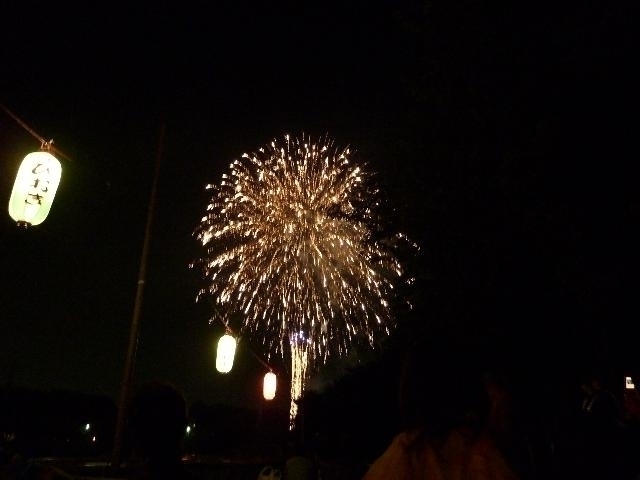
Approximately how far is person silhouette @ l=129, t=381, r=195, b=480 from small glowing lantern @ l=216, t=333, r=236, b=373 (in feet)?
55.8

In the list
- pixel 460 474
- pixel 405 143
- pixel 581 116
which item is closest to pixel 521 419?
pixel 460 474

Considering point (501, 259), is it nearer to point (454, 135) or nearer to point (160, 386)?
point (454, 135)

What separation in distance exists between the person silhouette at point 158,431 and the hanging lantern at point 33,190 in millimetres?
8031

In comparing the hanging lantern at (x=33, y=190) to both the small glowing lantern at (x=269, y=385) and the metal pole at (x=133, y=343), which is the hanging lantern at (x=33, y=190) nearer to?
the metal pole at (x=133, y=343)

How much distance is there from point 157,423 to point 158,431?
1.3 inches

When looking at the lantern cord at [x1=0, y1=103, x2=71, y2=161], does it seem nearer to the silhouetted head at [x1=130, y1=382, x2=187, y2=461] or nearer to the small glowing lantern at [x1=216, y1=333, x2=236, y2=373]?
the silhouetted head at [x1=130, y1=382, x2=187, y2=461]

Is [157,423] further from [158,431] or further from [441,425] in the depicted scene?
[441,425]

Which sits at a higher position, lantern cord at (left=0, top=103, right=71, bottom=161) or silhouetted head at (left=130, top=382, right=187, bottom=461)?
lantern cord at (left=0, top=103, right=71, bottom=161)

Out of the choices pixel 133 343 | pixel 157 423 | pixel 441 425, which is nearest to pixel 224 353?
pixel 133 343

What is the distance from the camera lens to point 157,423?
2.43 meters

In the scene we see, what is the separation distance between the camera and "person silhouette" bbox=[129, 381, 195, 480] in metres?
2.38

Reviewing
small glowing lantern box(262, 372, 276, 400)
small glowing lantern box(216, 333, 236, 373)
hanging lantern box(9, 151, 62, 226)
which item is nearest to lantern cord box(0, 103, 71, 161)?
hanging lantern box(9, 151, 62, 226)

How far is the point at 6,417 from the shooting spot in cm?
3919

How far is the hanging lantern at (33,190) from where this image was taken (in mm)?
9438
